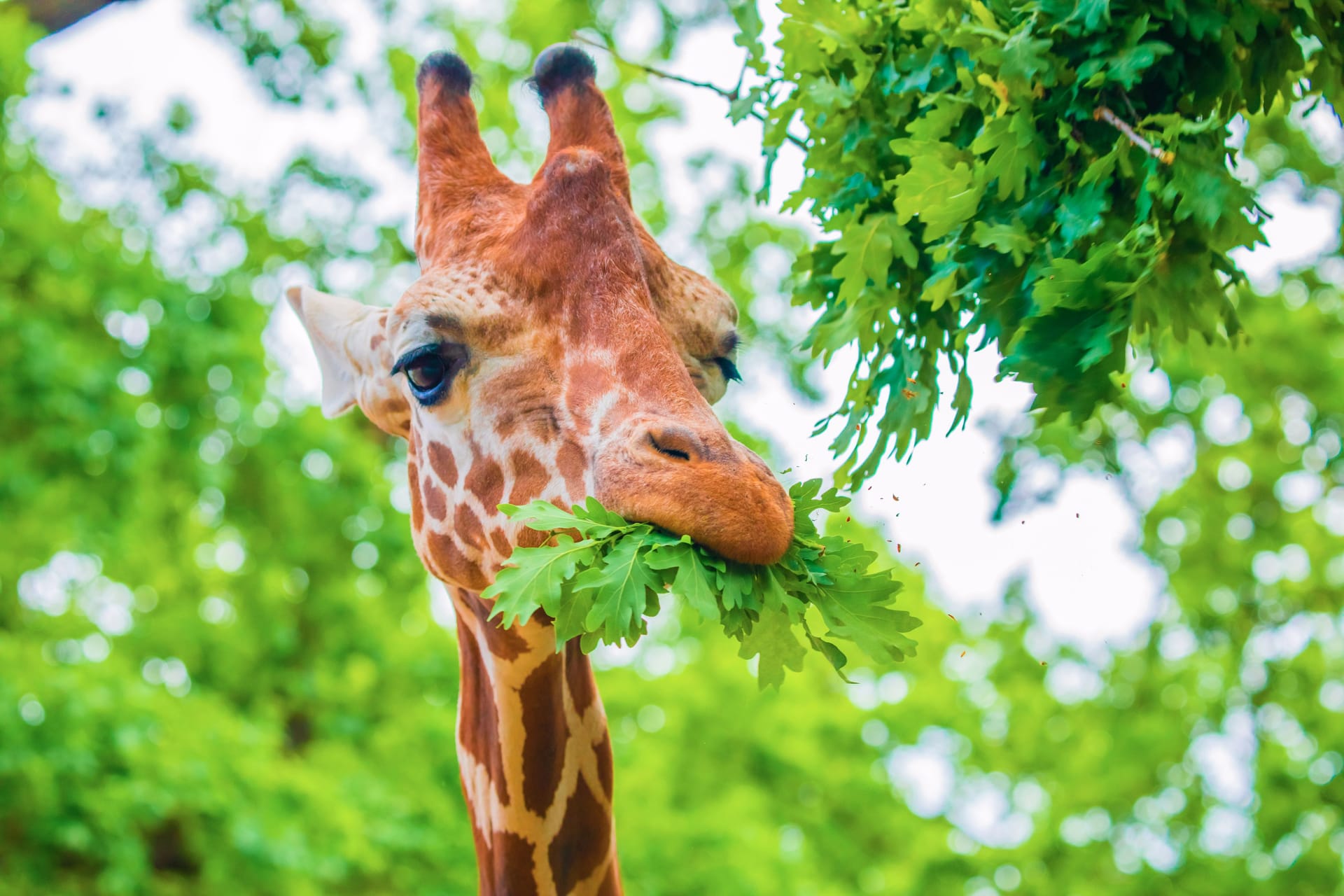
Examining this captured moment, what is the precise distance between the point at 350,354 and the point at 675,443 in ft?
4.20

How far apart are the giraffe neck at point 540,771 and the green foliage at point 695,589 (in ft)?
1.94

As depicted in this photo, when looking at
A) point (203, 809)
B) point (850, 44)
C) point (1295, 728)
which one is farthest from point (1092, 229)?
point (1295, 728)

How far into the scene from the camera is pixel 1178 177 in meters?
2.13

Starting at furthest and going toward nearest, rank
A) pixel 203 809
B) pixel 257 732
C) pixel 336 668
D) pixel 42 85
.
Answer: pixel 336 668 → pixel 42 85 → pixel 257 732 → pixel 203 809

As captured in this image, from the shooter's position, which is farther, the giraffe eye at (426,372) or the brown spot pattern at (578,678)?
the brown spot pattern at (578,678)

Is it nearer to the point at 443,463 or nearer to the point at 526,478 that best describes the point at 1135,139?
the point at 526,478

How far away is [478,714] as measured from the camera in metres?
2.78

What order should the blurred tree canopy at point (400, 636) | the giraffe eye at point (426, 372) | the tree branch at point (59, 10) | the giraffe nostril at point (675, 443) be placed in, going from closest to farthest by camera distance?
the giraffe nostril at point (675, 443) < the giraffe eye at point (426, 372) < the tree branch at point (59, 10) < the blurred tree canopy at point (400, 636)

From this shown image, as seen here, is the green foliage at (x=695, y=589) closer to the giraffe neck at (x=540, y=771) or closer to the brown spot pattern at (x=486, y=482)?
the brown spot pattern at (x=486, y=482)

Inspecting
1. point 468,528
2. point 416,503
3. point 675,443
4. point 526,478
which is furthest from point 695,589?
point 416,503

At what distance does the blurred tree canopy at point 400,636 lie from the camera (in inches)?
351

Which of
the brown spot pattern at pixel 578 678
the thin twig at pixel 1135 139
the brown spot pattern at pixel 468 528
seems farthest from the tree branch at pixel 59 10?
the thin twig at pixel 1135 139

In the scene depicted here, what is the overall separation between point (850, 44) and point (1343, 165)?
1063 centimetres

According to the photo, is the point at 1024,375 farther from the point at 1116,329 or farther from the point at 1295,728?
the point at 1295,728
